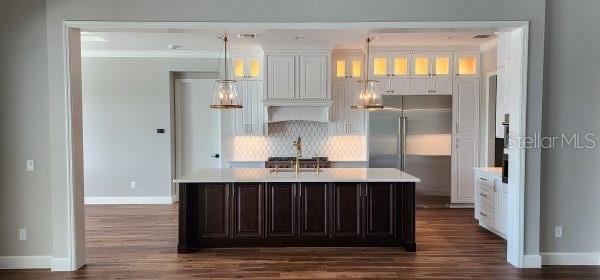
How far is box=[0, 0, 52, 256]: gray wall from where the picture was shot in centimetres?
414

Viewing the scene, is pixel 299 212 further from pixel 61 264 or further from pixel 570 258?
pixel 570 258

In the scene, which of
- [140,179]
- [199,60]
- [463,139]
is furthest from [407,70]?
[140,179]

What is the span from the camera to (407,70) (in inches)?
275

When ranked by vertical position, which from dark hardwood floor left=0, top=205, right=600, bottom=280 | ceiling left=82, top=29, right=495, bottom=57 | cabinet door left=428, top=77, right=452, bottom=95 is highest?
ceiling left=82, top=29, right=495, bottom=57

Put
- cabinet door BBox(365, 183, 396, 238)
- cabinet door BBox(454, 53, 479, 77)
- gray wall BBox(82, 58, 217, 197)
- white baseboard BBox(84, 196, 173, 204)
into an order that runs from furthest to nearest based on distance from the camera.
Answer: white baseboard BBox(84, 196, 173, 204) → gray wall BBox(82, 58, 217, 197) → cabinet door BBox(454, 53, 479, 77) → cabinet door BBox(365, 183, 396, 238)

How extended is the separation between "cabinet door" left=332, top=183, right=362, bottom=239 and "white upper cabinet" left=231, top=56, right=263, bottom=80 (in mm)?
3092

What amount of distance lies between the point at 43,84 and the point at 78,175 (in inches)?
36.9

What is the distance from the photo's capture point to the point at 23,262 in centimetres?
424

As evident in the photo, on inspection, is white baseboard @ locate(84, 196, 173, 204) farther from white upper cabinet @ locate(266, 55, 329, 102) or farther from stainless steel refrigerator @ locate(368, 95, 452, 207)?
stainless steel refrigerator @ locate(368, 95, 452, 207)

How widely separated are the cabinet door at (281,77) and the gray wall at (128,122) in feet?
4.11

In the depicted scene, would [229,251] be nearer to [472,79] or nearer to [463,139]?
[463,139]

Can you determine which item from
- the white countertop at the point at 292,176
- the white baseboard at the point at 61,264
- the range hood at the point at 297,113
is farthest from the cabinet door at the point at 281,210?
the range hood at the point at 297,113

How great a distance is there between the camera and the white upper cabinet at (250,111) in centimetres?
708

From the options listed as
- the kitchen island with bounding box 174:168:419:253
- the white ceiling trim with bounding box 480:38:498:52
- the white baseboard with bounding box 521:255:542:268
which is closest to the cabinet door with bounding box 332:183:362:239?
the kitchen island with bounding box 174:168:419:253
